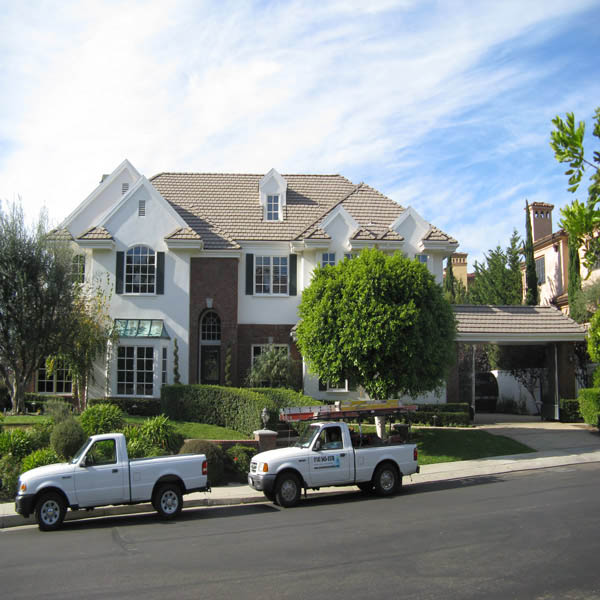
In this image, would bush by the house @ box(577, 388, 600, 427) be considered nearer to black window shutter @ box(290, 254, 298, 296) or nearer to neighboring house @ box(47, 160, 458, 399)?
neighboring house @ box(47, 160, 458, 399)

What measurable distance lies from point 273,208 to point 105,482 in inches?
734

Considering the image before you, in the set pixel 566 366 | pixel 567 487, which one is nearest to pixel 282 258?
pixel 566 366

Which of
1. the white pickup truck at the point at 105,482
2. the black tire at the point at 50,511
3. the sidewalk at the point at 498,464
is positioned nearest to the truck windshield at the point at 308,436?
the sidewalk at the point at 498,464

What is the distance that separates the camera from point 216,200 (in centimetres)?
2977

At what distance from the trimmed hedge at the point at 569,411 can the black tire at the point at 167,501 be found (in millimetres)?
18914

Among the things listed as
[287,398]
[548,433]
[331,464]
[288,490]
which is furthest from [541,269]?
[288,490]

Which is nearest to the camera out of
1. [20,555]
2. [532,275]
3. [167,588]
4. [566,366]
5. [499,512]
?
[167,588]

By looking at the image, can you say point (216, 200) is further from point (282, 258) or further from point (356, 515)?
point (356, 515)

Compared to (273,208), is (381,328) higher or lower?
lower

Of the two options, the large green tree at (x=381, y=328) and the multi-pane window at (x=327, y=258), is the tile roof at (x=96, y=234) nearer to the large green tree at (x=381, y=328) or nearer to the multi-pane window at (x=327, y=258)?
the multi-pane window at (x=327, y=258)

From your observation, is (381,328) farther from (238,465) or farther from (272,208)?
(272,208)

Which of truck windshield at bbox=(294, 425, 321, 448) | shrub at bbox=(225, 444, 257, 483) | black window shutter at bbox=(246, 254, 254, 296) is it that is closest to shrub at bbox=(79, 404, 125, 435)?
shrub at bbox=(225, 444, 257, 483)

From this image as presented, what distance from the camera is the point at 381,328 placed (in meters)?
18.7

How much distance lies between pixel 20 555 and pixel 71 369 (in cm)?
1572
